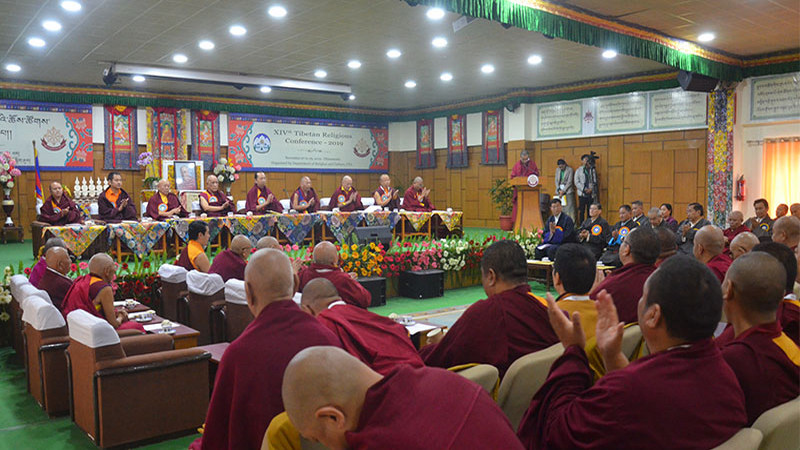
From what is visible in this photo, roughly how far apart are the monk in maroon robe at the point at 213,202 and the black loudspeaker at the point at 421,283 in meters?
4.30

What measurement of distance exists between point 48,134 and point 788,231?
13370mm

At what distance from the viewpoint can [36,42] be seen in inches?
366

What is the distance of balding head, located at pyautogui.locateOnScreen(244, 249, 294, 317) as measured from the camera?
210cm

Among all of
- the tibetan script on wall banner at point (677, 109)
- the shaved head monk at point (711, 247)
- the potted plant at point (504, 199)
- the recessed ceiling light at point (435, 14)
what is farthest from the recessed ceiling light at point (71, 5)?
the tibetan script on wall banner at point (677, 109)

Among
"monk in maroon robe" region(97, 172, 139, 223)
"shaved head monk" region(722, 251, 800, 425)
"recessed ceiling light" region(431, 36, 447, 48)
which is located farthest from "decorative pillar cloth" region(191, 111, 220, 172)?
"shaved head monk" region(722, 251, 800, 425)

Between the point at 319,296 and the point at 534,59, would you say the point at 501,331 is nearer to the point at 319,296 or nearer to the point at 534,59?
the point at 319,296

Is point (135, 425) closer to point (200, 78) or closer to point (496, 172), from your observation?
point (200, 78)

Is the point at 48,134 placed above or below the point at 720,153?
above

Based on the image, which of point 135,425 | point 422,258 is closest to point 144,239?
point 422,258

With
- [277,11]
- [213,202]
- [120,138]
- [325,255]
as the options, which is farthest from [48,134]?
[325,255]

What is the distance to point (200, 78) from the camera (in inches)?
461

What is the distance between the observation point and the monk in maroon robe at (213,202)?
10703 millimetres

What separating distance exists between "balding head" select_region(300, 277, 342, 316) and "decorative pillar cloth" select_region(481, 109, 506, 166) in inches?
502

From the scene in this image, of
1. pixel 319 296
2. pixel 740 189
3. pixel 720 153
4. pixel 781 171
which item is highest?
pixel 720 153
